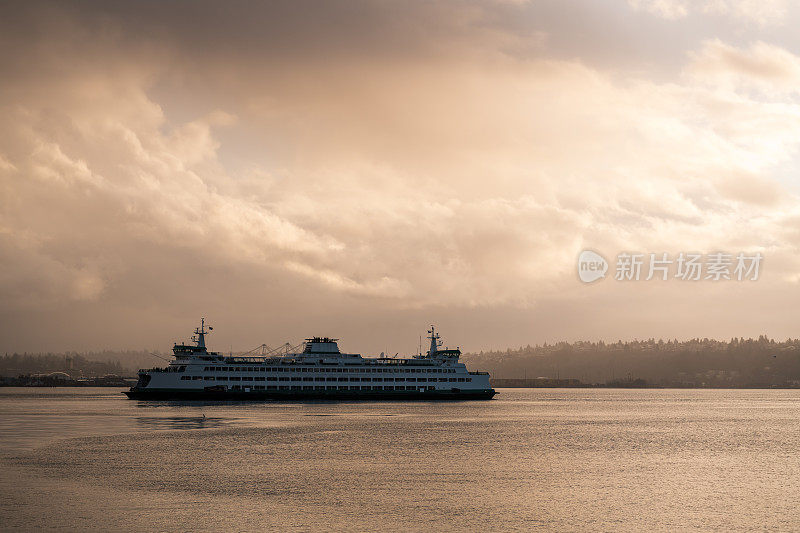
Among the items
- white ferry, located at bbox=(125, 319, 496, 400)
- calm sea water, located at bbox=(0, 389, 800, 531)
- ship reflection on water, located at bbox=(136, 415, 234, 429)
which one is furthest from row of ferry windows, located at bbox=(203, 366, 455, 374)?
calm sea water, located at bbox=(0, 389, 800, 531)

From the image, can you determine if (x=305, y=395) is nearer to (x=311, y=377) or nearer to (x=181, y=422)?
(x=311, y=377)

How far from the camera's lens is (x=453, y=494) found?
49781 mm

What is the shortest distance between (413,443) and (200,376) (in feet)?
297

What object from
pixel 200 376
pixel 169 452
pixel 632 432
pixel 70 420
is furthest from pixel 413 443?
pixel 200 376

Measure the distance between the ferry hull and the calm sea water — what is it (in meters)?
56.1

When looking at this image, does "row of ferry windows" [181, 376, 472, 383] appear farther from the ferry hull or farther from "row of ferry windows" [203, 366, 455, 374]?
the ferry hull

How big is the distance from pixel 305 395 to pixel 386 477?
369 ft

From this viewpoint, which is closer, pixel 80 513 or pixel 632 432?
pixel 80 513

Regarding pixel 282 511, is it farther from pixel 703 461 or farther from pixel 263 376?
pixel 263 376

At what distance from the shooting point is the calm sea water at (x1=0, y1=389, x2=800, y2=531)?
4238 cm

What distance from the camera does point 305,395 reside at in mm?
166625

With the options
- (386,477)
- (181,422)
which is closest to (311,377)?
(181,422)

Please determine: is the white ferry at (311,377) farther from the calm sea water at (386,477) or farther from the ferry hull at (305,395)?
the calm sea water at (386,477)

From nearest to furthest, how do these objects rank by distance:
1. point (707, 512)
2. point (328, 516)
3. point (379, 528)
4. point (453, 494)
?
point (379, 528) < point (328, 516) < point (707, 512) < point (453, 494)
